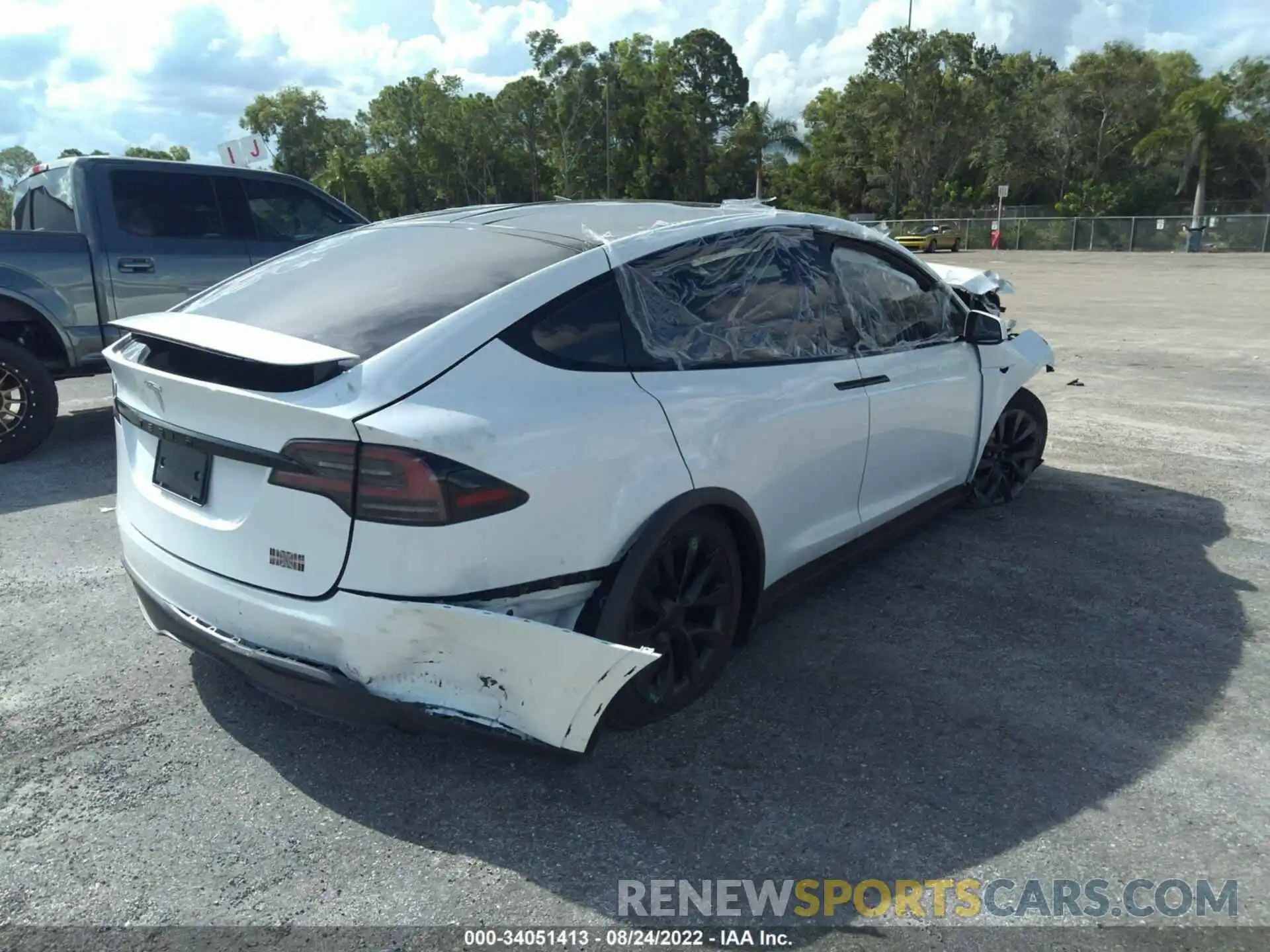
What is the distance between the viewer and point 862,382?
3.85 m

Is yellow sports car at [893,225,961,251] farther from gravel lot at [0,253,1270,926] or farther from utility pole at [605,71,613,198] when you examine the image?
gravel lot at [0,253,1270,926]

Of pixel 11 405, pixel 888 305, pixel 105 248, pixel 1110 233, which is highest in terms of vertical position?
pixel 105 248

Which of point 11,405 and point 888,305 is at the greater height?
point 888,305

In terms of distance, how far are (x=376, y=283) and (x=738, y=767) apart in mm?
1935

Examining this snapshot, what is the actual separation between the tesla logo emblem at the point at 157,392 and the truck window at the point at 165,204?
5.02 meters

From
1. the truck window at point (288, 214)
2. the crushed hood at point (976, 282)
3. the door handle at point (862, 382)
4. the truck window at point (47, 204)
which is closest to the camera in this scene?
the door handle at point (862, 382)

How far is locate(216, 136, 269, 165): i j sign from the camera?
59.7ft

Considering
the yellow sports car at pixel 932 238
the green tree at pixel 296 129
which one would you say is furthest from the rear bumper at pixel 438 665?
the green tree at pixel 296 129

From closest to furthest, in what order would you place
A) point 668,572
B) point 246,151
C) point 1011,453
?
point 668,572 → point 1011,453 → point 246,151

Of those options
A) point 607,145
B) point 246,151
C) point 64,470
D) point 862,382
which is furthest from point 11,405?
point 607,145

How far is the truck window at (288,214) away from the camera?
7922mm

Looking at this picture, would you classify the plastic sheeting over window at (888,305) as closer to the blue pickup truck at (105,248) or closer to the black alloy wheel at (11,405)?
the blue pickup truck at (105,248)

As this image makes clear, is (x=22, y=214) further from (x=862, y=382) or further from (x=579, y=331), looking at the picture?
(x=862, y=382)

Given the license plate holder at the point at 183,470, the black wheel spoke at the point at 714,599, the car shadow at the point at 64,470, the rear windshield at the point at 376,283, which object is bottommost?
the car shadow at the point at 64,470
